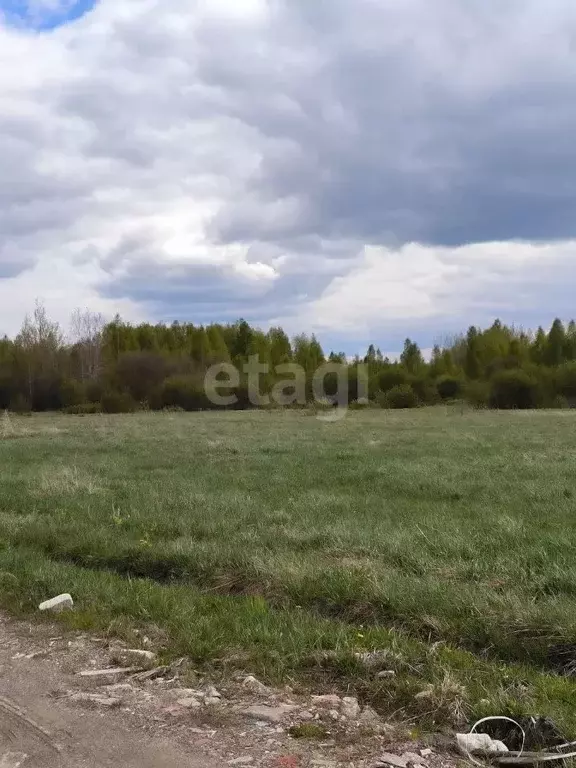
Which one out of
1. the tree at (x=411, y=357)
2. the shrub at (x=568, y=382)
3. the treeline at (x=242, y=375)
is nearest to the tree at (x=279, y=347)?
the treeline at (x=242, y=375)

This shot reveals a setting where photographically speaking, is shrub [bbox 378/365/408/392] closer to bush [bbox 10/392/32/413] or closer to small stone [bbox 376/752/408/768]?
bush [bbox 10/392/32/413]

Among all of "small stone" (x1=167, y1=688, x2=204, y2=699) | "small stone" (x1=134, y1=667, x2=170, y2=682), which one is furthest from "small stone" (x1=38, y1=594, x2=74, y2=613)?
"small stone" (x1=167, y1=688, x2=204, y2=699)

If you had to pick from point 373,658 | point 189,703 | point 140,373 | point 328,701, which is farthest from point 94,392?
point 328,701

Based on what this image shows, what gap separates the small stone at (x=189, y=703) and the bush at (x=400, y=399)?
56.5 meters

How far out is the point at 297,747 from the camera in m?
3.79

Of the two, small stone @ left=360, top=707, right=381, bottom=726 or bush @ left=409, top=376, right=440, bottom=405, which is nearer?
small stone @ left=360, top=707, right=381, bottom=726

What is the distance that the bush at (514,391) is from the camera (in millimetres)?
58688

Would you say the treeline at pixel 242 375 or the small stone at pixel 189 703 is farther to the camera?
the treeline at pixel 242 375

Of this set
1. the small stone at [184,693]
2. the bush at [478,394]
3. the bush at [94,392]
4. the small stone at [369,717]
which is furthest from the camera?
the bush at [94,392]

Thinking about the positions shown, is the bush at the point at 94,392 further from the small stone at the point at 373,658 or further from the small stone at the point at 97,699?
the small stone at the point at 373,658

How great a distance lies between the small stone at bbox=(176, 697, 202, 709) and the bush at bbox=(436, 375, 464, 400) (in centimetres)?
6164

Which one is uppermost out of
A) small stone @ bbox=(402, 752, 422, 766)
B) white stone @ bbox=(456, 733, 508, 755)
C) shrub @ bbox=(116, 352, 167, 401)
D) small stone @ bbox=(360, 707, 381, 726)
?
shrub @ bbox=(116, 352, 167, 401)

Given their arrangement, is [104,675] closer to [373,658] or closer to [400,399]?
[373,658]

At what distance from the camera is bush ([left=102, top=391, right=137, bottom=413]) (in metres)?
58.4
